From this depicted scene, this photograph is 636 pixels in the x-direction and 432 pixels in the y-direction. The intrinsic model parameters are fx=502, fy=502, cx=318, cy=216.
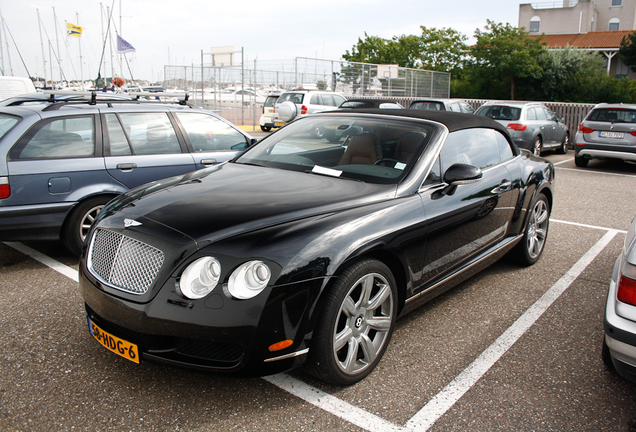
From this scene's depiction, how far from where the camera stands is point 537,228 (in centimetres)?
511

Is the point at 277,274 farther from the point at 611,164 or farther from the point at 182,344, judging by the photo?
the point at 611,164

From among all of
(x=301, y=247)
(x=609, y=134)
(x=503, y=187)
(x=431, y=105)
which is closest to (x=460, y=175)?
Answer: (x=503, y=187)

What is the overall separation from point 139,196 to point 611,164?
13.7 meters

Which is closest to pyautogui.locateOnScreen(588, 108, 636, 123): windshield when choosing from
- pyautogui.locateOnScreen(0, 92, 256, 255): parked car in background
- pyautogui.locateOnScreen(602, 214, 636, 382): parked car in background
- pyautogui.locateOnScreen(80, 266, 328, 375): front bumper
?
pyautogui.locateOnScreen(0, 92, 256, 255): parked car in background

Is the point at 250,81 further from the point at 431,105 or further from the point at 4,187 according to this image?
the point at 4,187

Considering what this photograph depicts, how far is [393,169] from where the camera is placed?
11.5 ft

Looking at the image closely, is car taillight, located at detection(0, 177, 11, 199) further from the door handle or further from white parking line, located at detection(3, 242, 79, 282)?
the door handle

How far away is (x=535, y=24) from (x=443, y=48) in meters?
22.0

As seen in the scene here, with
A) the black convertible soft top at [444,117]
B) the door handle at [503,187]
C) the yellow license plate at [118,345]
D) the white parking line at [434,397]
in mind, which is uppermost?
the black convertible soft top at [444,117]

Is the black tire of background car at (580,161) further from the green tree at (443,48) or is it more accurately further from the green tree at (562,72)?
the green tree at (443,48)

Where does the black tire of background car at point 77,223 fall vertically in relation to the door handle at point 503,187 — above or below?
below

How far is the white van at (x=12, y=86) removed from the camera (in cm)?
1002

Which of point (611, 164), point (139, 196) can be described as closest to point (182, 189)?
point (139, 196)

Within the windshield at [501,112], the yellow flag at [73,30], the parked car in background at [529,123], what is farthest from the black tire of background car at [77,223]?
the yellow flag at [73,30]
